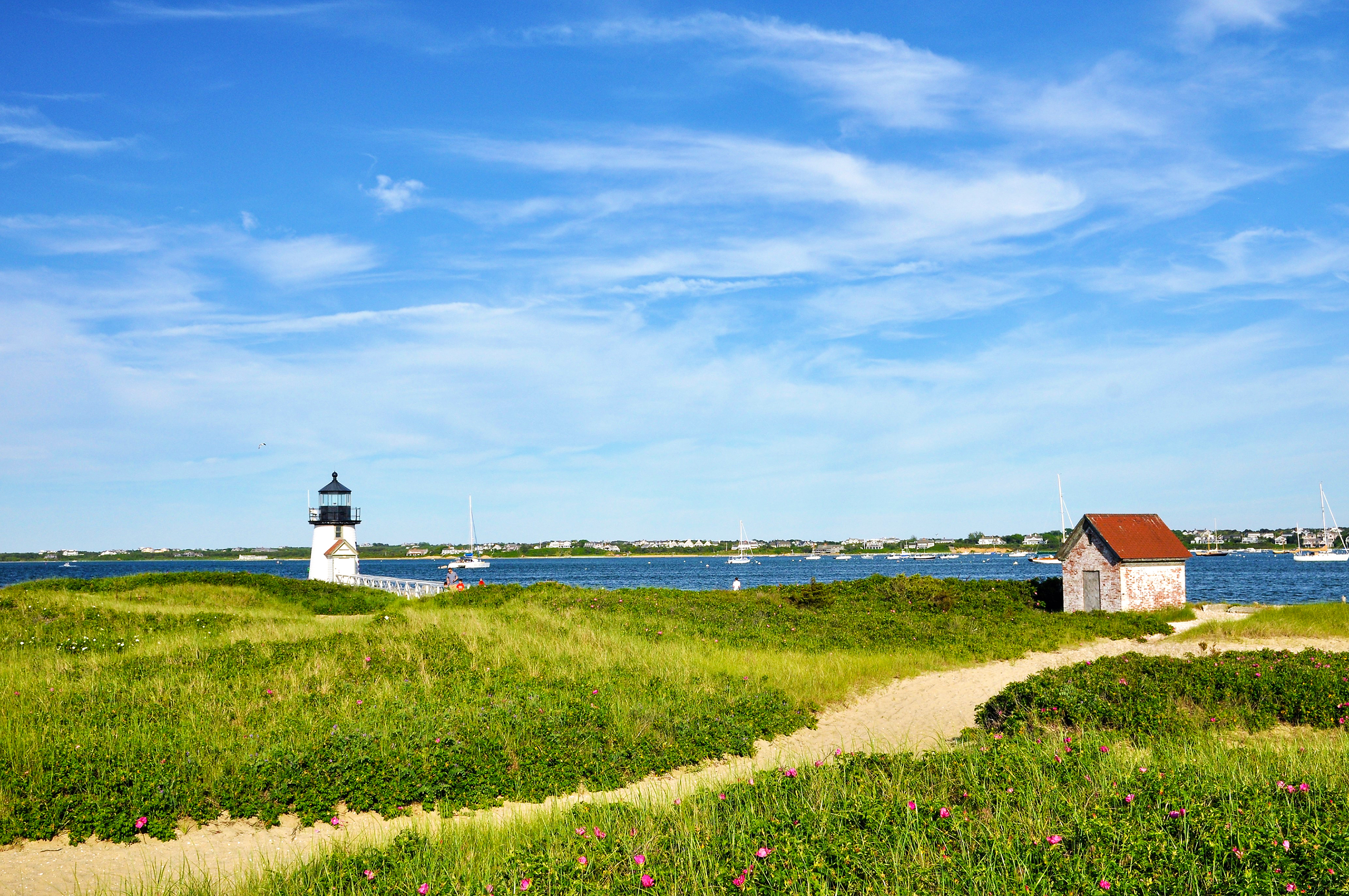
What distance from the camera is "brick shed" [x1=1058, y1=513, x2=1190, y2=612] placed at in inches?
1158

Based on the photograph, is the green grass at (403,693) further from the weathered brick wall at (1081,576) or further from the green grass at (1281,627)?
the weathered brick wall at (1081,576)

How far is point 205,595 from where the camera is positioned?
111 feet

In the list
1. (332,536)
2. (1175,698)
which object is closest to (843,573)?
(332,536)

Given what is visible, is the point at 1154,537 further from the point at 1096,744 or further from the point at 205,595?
the point at 205,595

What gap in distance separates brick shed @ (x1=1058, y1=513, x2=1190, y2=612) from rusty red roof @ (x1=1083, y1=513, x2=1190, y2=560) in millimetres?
22

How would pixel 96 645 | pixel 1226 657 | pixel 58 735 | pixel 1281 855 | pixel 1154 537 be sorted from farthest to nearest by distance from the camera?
pixel 1154 537 < pixel 96 645 < pixel 1226 657 < pixel 58 735 < pixel 1281 855

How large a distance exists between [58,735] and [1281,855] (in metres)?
13.0

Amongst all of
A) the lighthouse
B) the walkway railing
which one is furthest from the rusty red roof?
the lighthouse

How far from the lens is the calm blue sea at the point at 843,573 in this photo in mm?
72000

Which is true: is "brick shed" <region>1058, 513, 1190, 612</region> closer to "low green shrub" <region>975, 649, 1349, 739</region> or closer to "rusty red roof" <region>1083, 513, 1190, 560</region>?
"rusty red roof" <region>1083, 513, 1190, 560</region>

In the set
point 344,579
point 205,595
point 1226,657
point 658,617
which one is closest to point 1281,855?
point 1226,657

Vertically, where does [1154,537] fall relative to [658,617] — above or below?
above

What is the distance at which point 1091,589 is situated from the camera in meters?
30.2

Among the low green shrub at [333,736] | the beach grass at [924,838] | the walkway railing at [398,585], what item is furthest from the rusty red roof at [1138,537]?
the walkway railing at [398,585]
